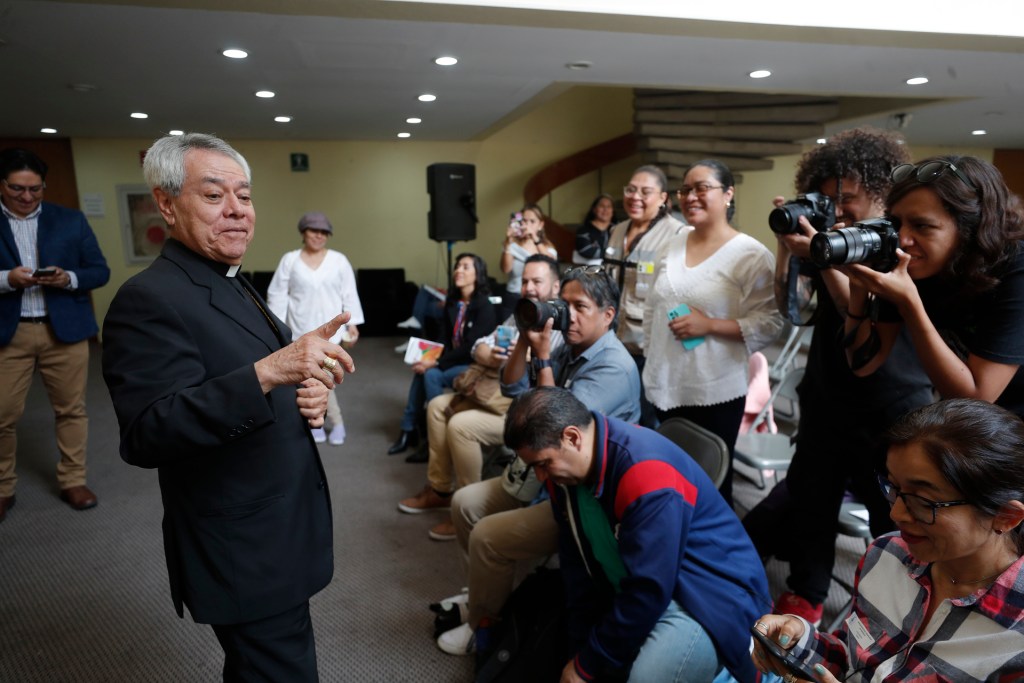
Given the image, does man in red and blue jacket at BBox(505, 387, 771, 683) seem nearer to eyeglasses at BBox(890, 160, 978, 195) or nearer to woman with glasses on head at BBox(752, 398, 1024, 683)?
woman with glasses on head at BBox(752, 398, 1024, 683)

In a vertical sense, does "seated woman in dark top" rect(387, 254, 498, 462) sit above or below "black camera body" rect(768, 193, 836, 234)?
below

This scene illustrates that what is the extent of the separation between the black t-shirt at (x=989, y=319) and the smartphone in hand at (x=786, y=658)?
754 mm

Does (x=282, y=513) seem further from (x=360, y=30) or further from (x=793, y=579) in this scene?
(x=360, y=30)

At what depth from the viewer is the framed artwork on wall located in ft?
24.2

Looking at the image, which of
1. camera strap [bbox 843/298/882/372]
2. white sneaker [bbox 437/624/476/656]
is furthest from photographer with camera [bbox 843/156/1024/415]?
white sneaker [bbox 437/624/476/656]

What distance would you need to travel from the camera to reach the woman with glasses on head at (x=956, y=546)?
2.93ft

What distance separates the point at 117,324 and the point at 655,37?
3.10 meters

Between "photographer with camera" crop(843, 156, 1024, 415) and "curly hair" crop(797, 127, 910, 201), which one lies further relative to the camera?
"curly hair" crop(797, 127, 910, 201)

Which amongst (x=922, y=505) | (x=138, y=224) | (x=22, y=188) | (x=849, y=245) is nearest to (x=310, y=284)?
(x=22, y=188)

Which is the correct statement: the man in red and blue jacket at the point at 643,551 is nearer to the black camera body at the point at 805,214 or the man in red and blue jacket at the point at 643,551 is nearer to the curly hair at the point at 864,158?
the black camera body at the point at 805,214

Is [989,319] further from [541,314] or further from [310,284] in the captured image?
[310,284]

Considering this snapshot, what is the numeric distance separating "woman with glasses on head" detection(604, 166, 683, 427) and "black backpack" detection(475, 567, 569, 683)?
0.97m

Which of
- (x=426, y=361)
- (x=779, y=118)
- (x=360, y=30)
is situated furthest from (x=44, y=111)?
(x=779, y=118)

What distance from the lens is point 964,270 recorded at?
1303 mm
